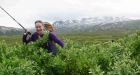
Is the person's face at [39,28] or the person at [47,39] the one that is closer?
the person at [47,39]

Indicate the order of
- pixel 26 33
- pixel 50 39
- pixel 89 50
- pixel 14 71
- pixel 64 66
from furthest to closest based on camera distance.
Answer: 1. pixel 26 33
2. pixel 50 39
3. pixel 89 50
4. pixel 64 66
5. pixel 14 71

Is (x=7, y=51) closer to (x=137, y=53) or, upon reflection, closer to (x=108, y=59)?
(x=108, y=59)

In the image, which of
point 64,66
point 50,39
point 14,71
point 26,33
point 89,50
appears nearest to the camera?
point 14,71

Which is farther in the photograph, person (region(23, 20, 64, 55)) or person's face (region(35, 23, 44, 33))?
person's face (region(35, 23, 44, 33))

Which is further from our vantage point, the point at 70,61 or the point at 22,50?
the point at 22,50

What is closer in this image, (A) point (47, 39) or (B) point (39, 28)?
(A) point (47, 39)

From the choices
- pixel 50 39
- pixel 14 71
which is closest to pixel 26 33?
pixel 50 39

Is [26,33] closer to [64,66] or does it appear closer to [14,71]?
[64,66]

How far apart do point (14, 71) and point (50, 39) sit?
16.3 ft

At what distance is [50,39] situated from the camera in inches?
464

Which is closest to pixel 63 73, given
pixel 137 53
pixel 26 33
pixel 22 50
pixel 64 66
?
pixel 64 66

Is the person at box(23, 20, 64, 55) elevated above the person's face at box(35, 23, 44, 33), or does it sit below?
below

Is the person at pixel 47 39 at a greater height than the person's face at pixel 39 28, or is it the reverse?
the person's face at pixel 39 28

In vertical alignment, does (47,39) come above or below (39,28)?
below
